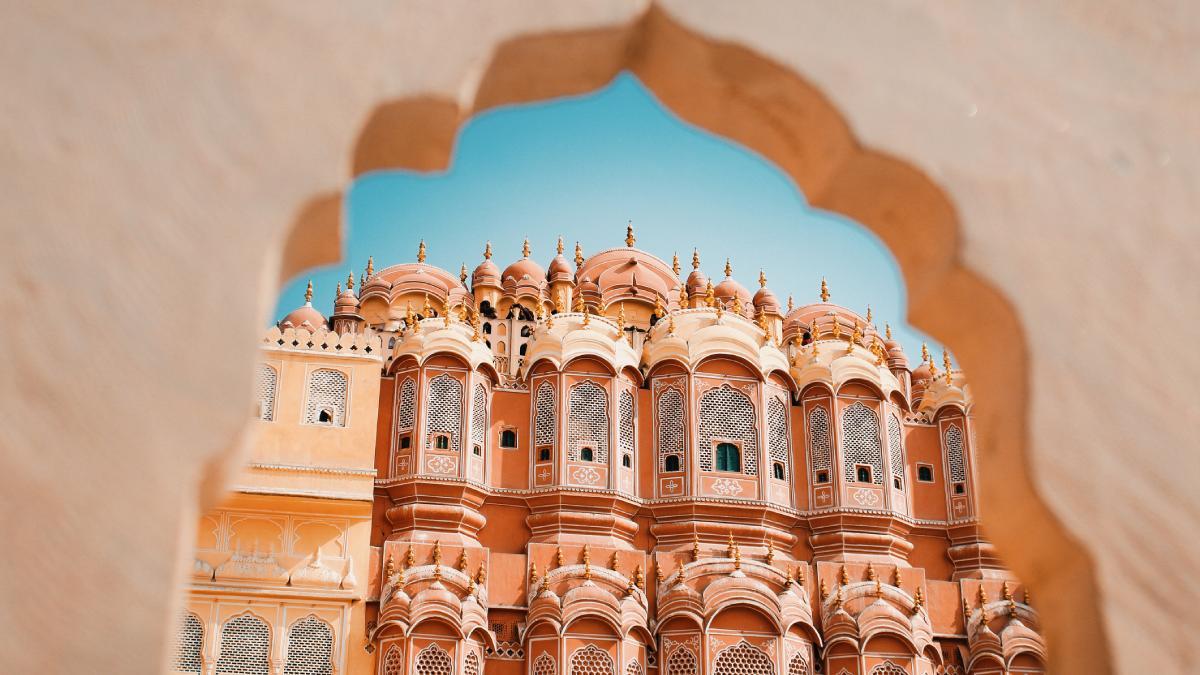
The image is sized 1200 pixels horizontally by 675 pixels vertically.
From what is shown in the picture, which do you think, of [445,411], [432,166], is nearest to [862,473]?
[445,411]

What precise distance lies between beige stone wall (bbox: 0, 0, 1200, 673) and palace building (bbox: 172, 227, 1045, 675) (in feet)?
50.3

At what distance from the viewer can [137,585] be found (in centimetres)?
161

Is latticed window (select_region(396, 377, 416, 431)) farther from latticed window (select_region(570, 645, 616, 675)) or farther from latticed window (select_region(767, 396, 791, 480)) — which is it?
latticed window (select_region(767, 396, 791, 480))

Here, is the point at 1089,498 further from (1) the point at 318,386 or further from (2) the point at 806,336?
(2) the point at 806,336

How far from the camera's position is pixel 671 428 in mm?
20297

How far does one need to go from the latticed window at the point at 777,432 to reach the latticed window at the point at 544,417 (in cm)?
349

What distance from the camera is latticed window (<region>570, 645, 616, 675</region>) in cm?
1773

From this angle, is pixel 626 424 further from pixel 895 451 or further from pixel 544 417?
pixel 895 451

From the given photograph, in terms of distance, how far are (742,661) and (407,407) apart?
6.32m

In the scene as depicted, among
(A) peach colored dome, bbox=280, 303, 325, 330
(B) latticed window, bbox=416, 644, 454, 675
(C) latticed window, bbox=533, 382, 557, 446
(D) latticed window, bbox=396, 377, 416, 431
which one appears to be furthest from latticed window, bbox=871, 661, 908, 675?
(A) peach colored dome, bbox=280, 303, 325, 330

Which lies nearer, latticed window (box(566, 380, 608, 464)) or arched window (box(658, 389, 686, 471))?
latticed window (box(566, 380, 608, 464))

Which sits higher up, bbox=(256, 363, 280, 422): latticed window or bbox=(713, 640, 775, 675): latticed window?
bbox=(256, 363, 280, 422): latticed window

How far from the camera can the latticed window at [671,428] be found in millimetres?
20078

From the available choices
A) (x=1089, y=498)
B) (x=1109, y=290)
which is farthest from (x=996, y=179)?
(x=1089, y=498)
